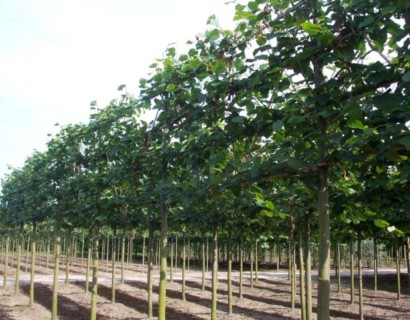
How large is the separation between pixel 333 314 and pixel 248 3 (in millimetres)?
11983

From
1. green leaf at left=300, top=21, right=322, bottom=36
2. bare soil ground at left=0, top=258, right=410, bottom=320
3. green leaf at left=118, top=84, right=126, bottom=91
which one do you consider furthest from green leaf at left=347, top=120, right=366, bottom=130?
bare soil ground at left=0, top=258, right=410, bottom=320

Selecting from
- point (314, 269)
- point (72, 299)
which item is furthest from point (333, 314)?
point (314, 269)

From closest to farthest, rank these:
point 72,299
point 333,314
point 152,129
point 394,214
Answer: point 152,129 < point 394,214 < point 333,314 < point 72,299

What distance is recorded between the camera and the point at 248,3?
10.8 feet

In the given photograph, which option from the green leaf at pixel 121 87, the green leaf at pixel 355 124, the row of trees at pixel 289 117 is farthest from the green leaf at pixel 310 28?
the green leaf at pixel 121 87

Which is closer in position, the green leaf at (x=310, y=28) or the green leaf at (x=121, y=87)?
the green leaf at (x=310, y=28)

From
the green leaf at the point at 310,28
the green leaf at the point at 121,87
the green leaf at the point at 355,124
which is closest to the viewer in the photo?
the green leaf at the point at 310,28

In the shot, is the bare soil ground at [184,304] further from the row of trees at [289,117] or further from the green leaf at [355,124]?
the green leaf at [355,124]

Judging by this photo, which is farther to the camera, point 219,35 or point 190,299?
point 190,299

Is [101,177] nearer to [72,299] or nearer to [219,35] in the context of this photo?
[219,35]

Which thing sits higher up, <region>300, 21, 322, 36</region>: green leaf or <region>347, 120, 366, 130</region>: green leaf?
<region>300, 21, 322, 36</region>: green leaf

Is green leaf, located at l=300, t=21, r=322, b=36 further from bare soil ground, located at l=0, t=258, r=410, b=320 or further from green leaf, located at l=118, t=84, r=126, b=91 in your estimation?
bare soil ground, located at l=0, t=258, r=410, b=320

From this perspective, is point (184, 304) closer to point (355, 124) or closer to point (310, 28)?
point (355, 124)

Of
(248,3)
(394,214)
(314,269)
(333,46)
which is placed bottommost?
(314,269)
